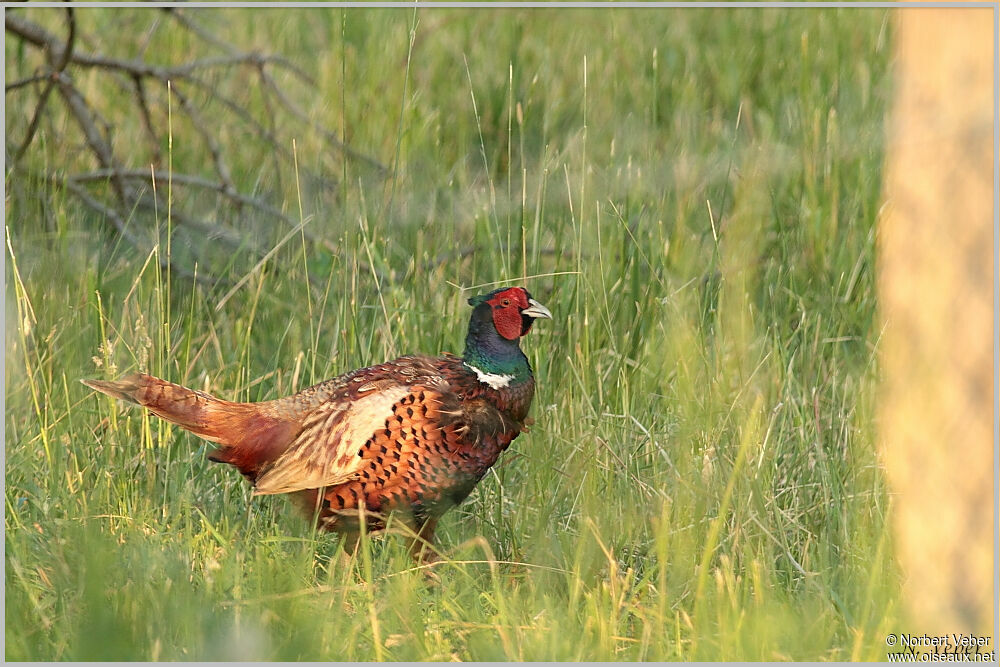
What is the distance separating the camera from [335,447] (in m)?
3.30

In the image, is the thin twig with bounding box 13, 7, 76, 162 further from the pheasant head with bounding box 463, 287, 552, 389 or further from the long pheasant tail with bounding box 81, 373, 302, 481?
the pheasant head with bounding box 463, 287, 552, 389

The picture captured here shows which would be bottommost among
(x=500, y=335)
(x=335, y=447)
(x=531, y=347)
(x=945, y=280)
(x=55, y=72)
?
(x=335, y=447)

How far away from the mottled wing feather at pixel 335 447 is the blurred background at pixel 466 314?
144 millimetres

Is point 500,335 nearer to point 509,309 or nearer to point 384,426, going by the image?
point 509,309

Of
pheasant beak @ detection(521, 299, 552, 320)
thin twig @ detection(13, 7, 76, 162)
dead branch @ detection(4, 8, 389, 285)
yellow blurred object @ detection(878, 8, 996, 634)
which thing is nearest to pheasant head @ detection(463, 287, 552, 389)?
pheasant beak @ detection(521, 299, 552, 320)

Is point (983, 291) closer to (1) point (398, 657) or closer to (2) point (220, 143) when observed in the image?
(1) point (398, 657)

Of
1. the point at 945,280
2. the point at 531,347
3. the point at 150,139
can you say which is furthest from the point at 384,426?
the point at 150,139

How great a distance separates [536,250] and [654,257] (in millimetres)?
695

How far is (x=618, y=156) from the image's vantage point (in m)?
5.00

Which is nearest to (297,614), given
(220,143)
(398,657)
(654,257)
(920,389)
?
(398,657)

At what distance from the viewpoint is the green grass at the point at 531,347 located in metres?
2.74

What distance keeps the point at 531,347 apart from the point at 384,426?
0.92m

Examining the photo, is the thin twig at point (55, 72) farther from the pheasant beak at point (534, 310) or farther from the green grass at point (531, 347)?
the pheasant beak at point (534, 310)

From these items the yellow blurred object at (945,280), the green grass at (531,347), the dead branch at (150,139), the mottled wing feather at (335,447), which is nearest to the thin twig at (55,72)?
the dead branch at (150,139)
